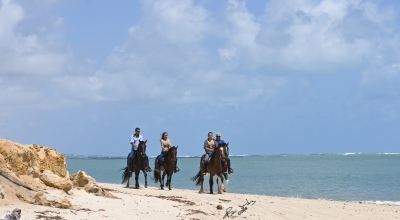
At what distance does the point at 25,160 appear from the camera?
12.6 meters

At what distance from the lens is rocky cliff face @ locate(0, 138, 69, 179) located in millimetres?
12195

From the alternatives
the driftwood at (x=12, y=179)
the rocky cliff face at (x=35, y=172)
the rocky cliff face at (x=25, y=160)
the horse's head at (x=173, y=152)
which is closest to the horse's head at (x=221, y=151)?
the horse's head at (x=173, y=152)

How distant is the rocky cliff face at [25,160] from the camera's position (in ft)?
40.0

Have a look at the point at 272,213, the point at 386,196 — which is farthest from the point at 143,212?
the point at 386,196

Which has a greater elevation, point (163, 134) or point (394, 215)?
point (163, 134)

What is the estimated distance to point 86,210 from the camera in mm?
10945

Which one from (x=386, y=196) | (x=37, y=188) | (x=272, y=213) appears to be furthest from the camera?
(x=386, y=196)

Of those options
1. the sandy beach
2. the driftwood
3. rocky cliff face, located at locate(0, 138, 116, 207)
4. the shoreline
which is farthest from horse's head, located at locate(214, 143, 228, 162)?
the driftwood

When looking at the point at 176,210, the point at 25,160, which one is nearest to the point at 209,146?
the point at 176,210

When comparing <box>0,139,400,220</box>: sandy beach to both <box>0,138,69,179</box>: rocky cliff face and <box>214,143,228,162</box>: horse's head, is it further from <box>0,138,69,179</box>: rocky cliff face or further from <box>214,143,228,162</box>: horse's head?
<box>214,143,228,162</box>: horse's head

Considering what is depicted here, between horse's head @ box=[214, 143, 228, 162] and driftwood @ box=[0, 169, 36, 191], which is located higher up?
horse's head @ box=[214, 143, 228, 162]

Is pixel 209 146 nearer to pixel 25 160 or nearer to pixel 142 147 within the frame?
pixel 142 147

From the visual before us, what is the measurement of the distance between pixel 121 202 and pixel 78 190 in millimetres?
1063

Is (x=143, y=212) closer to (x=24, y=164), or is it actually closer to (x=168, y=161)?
(x=24, y=164)
